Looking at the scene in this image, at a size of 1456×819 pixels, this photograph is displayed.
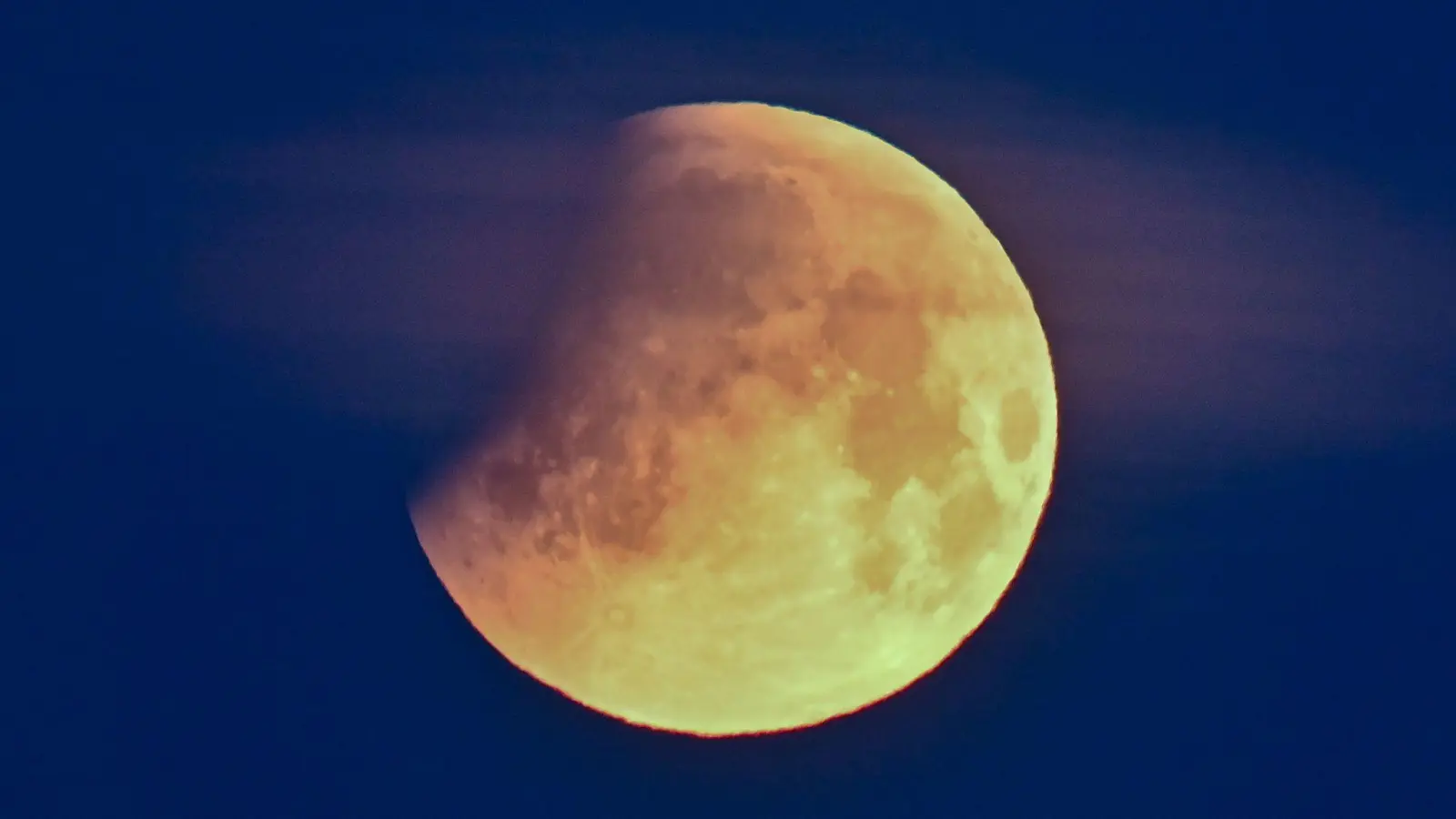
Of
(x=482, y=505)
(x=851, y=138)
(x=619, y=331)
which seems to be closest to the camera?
(x=619, y=331)

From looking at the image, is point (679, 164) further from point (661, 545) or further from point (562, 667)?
point (562, 667)

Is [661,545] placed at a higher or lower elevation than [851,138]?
lower

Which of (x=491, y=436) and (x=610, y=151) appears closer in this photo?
(x=491, y=436)

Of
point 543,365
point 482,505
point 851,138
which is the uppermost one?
point 851,138

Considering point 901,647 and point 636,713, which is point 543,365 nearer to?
point 636,713

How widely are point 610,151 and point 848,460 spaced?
2329 millimetres

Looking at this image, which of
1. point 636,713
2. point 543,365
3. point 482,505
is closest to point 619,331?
point 543,365

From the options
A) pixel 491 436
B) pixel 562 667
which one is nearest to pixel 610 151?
pixel 491 436

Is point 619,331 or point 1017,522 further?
point 1017,522

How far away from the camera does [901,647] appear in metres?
5.93

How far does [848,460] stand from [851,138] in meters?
2.13

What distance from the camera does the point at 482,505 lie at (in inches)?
221

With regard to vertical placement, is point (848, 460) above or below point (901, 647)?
above

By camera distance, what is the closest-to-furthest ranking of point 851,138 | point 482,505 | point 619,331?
point 619,331 < point 482,505 < point 851,138
